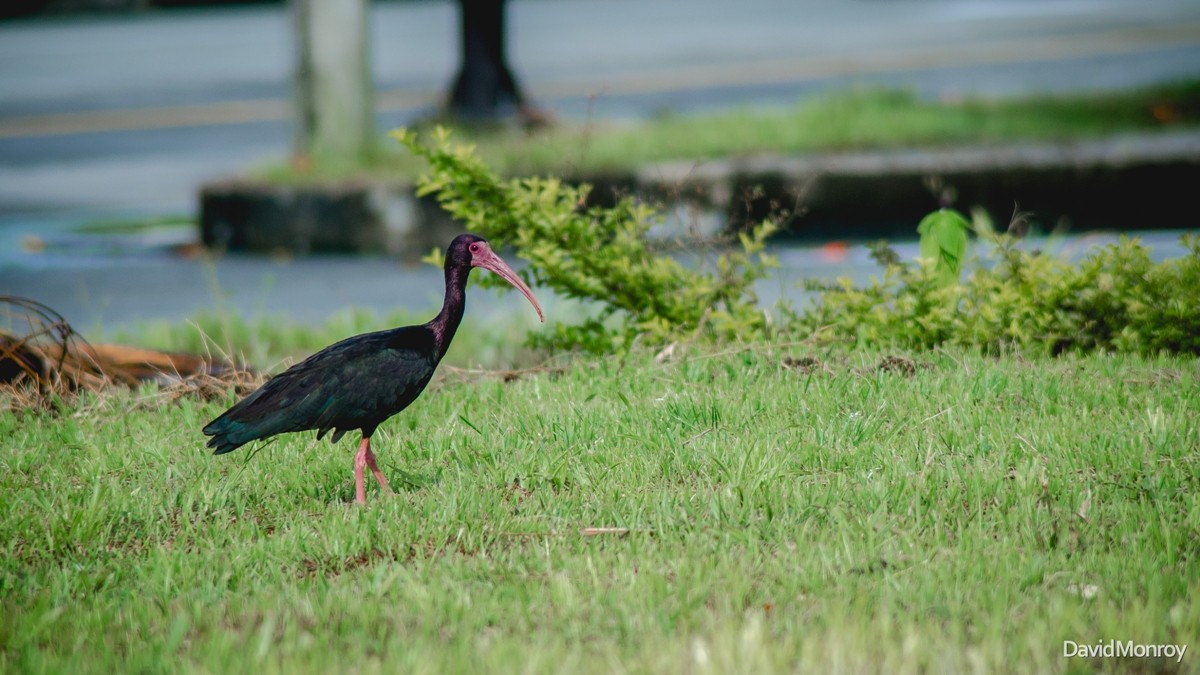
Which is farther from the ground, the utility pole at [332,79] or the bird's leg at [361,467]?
the utility pole at [332,79]

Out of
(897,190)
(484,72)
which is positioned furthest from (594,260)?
(484,72)

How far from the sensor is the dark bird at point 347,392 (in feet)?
13.2

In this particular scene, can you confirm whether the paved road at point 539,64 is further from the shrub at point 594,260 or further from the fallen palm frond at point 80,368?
the shrub at point 594,260

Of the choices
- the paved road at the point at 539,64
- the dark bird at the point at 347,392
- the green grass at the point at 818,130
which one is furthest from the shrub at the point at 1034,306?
the paved road at the point at 539,64

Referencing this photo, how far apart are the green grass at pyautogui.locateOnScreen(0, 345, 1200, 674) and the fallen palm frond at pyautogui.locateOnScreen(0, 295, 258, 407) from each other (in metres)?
0.15

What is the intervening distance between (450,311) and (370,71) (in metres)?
5.54

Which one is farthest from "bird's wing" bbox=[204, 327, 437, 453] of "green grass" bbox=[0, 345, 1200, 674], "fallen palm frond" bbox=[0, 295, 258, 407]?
"fallen palm frond" bbox=[0, 295, 258, 407]

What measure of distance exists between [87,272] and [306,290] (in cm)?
169

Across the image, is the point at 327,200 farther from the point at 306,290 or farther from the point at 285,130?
the point at 285,130

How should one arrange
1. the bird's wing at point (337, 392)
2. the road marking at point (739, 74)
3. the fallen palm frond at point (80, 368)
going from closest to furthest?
the bird's wing at point (337, 392), the fallen palm frond at point (80, 368), the road marking at point (739, 74)

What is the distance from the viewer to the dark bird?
13.2ft

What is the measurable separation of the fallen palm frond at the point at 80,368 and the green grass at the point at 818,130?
2.91 meters

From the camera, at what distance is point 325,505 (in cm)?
430

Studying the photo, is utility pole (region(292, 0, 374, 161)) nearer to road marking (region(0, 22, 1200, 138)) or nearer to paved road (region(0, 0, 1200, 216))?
paved road (region(0, 0, 1200, 216))
